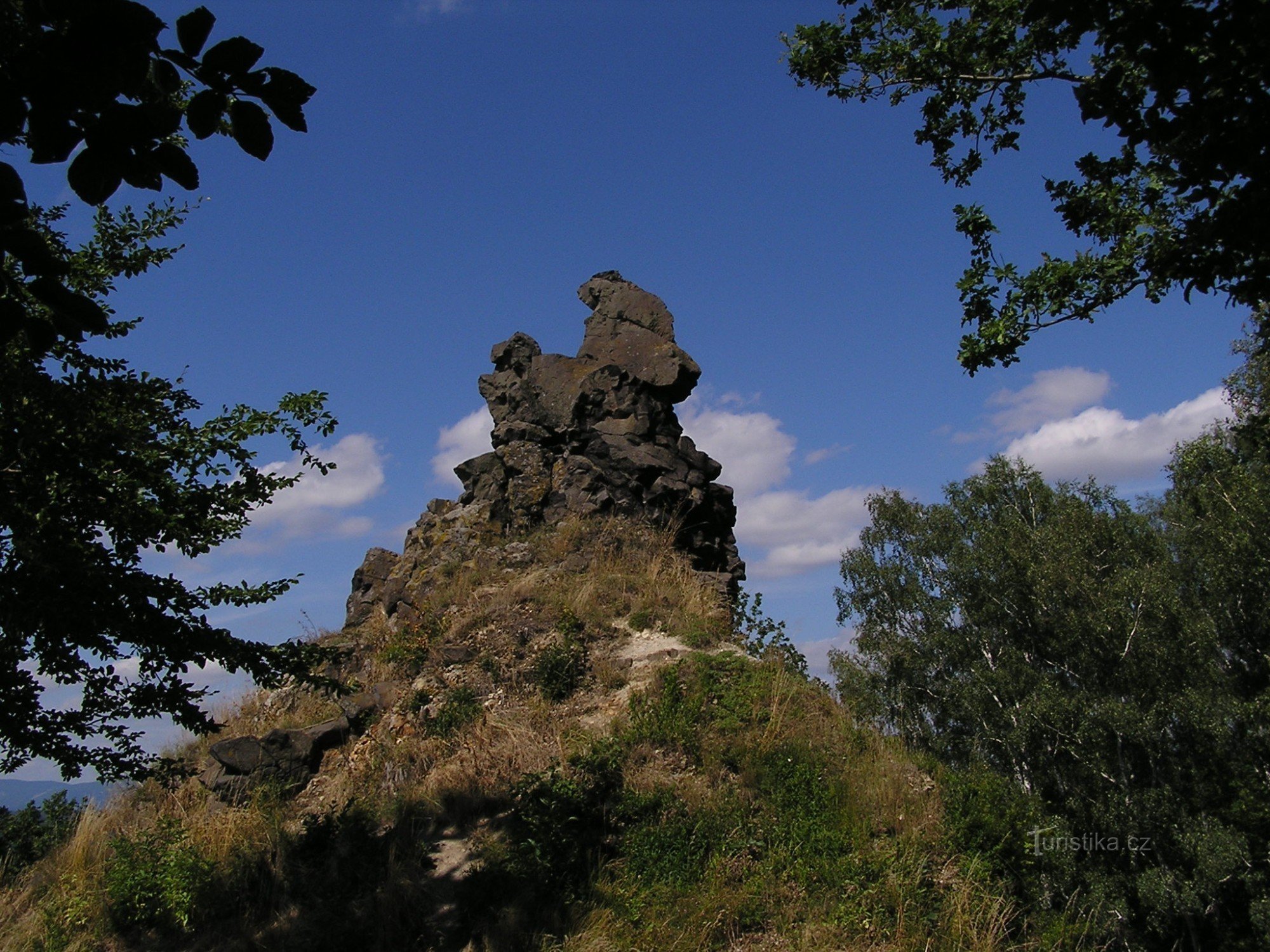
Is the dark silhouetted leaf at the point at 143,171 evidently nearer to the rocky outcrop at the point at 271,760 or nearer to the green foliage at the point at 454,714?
the rocky outcrop at the point at 271,760

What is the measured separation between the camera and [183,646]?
5934mm

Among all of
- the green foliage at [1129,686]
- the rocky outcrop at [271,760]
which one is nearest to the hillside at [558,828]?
the rocky outcrop at [271,760]

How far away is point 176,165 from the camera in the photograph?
2.15 meters

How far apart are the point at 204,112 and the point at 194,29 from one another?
0.61 feet

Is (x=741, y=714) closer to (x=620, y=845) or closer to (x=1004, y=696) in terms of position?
(x=620, y=845)

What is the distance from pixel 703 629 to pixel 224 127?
8457 mm

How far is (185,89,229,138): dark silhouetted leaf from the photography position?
2.14 m

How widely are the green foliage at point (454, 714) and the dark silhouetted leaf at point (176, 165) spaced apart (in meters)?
8.00

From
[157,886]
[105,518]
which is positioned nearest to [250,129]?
[105,518]

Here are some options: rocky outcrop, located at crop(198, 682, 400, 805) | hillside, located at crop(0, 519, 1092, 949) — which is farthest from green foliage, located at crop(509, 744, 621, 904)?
rocky outcrop, located at crop(198, 682, 400, 805)

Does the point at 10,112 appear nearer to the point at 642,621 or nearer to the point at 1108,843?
the point at 642,621

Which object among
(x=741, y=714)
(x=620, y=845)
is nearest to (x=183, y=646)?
(x=620, y=845)

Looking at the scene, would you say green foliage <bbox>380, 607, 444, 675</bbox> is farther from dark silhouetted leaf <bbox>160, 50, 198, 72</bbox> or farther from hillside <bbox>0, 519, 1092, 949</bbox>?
dark silhouetted leaf <bbox>160, 50, 198, 72</bbox>

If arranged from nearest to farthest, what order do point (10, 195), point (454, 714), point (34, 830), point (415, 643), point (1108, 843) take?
point (10, 195), point (454, 714), point (34, 830), point (415, 643), point (1108, 843)
